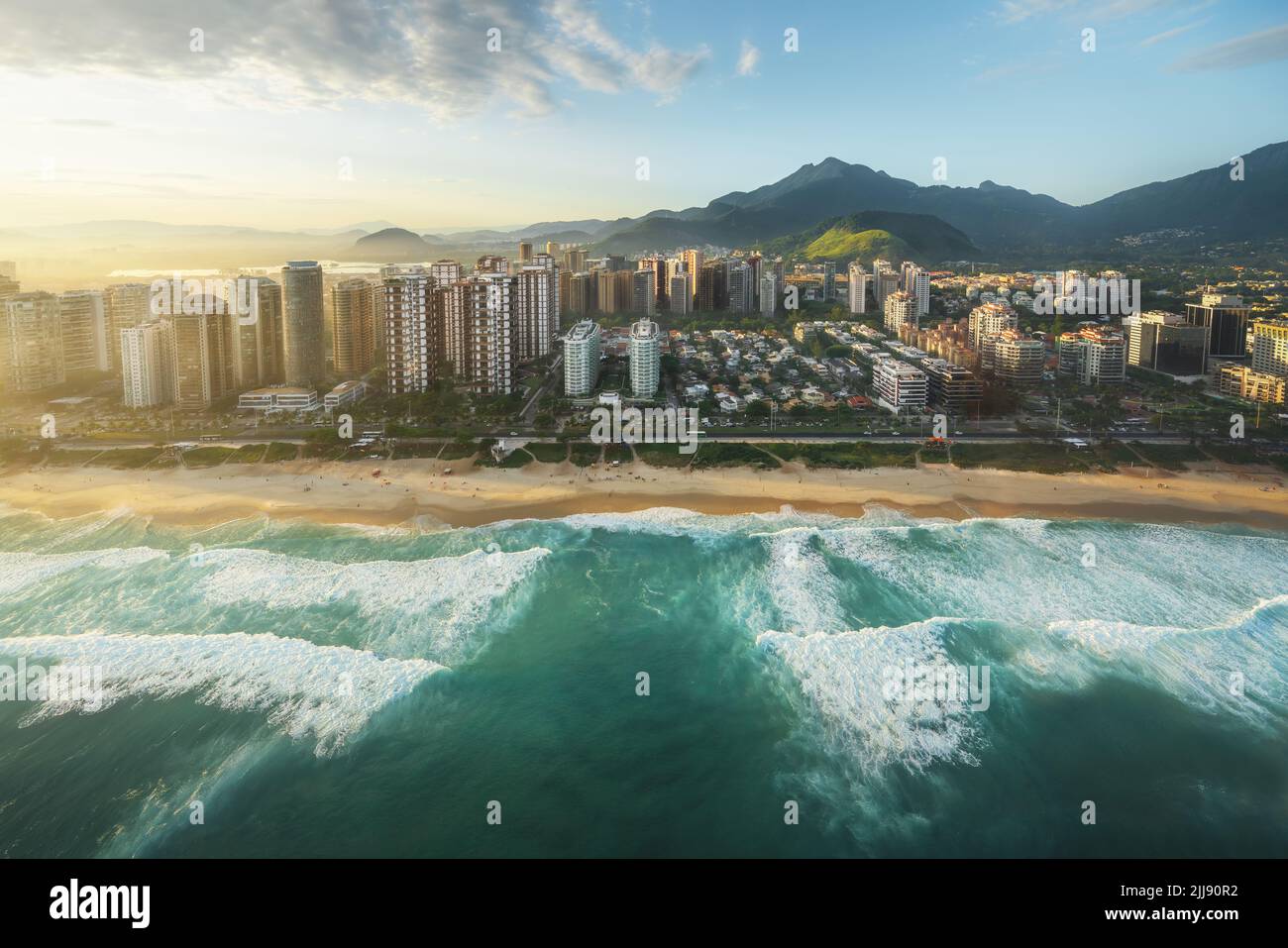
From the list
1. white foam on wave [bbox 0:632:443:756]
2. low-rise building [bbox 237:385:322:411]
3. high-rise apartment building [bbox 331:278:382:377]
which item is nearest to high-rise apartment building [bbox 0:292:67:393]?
low-rise building [bbox 237:385:322:411]

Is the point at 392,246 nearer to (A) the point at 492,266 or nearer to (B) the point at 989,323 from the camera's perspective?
(A) the point at 492,266

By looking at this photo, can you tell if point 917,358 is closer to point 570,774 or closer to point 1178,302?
point 1178,302

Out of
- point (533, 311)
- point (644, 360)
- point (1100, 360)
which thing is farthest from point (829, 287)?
point (644, 360)

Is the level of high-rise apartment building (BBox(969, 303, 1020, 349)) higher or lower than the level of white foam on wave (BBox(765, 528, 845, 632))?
higher

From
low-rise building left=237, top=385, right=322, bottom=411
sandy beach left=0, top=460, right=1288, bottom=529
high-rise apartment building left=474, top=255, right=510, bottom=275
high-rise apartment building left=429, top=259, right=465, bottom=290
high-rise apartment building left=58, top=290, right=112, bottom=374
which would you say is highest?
high-rise apartment building left=474, top=255, right=510, bottom=275

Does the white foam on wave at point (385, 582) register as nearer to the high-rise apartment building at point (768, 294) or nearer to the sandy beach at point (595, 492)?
the sandy beach at point (595, 492)

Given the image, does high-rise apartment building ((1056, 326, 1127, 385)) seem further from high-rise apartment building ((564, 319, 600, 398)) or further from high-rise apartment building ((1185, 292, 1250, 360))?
high-rise apartment building ((564, 319, 600, 398))
